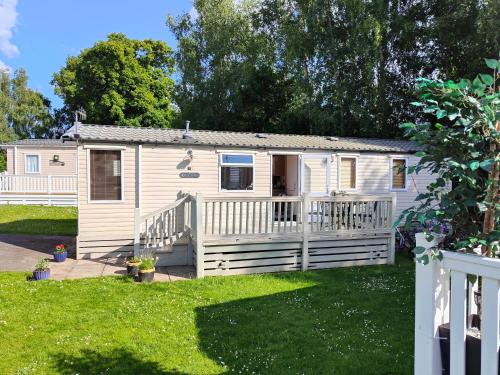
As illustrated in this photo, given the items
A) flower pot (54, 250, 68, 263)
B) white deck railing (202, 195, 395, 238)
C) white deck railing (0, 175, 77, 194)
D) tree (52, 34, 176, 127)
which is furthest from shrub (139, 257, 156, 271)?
tree (52, 34, 176, 127)

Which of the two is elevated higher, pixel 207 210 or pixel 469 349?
pixel 207 210

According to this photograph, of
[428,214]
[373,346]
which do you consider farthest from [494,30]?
[428,214]

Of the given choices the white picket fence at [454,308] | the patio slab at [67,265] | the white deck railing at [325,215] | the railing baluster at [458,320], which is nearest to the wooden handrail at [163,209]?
the white deck railing at [325,215]

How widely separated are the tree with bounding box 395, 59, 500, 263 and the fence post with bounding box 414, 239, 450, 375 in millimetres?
121

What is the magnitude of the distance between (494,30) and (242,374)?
15067 millimetres

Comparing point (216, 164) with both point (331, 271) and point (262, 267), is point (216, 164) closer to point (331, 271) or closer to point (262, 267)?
point (262, 267)

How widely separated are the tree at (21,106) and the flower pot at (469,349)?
3837 centimetres

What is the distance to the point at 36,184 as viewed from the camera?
16781mm

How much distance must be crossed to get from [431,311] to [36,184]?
60.3 ft

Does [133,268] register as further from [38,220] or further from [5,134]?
[5,134]

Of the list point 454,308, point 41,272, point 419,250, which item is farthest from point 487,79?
point 41,272

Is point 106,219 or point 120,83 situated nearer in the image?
point 106,219

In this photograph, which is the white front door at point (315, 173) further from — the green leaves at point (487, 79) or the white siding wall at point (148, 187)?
the green leaves at point (487, 79)

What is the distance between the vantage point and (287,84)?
2036 cm
